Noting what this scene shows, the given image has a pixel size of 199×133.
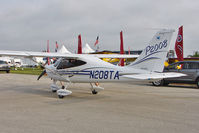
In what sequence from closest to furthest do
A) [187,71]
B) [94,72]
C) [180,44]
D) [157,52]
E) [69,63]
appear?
[157,52] → [94,72] → [69,63] → [187,71] → [180,44]

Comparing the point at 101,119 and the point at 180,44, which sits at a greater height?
the point at 180,44

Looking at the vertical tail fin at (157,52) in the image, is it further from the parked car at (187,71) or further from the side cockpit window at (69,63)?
the parked car at (187,71)

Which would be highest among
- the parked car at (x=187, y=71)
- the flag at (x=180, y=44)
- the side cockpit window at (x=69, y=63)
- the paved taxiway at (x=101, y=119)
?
the flag at (x=180, y=44)

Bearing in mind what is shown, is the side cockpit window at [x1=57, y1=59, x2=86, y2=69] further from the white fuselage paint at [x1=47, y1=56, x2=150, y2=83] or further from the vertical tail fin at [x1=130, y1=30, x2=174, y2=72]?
the vertical tail fin at [x1=130, y1=30, x2=174, y2=72]

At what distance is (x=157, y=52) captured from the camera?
766 cm

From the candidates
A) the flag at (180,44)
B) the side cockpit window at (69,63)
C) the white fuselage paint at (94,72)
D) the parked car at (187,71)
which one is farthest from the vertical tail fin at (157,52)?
the flag at (180,44)

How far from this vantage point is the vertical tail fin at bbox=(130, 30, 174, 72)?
24.8 feet

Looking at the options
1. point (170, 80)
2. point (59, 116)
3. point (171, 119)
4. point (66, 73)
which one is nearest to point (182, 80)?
point (170, 80)

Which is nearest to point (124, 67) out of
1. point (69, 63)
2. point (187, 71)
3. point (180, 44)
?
point (69, 63)

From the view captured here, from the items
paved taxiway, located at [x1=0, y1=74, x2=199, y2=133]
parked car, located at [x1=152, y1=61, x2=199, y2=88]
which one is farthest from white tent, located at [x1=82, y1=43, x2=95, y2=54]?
paved taxiway, located at [x1=0, y1=74, x2=199, y2=133]

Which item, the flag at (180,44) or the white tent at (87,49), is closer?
the flag at (180,44)

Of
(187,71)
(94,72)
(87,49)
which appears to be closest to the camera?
(94,72)

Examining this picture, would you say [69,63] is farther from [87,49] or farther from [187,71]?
[87,49]

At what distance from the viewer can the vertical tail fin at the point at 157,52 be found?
7.56m
